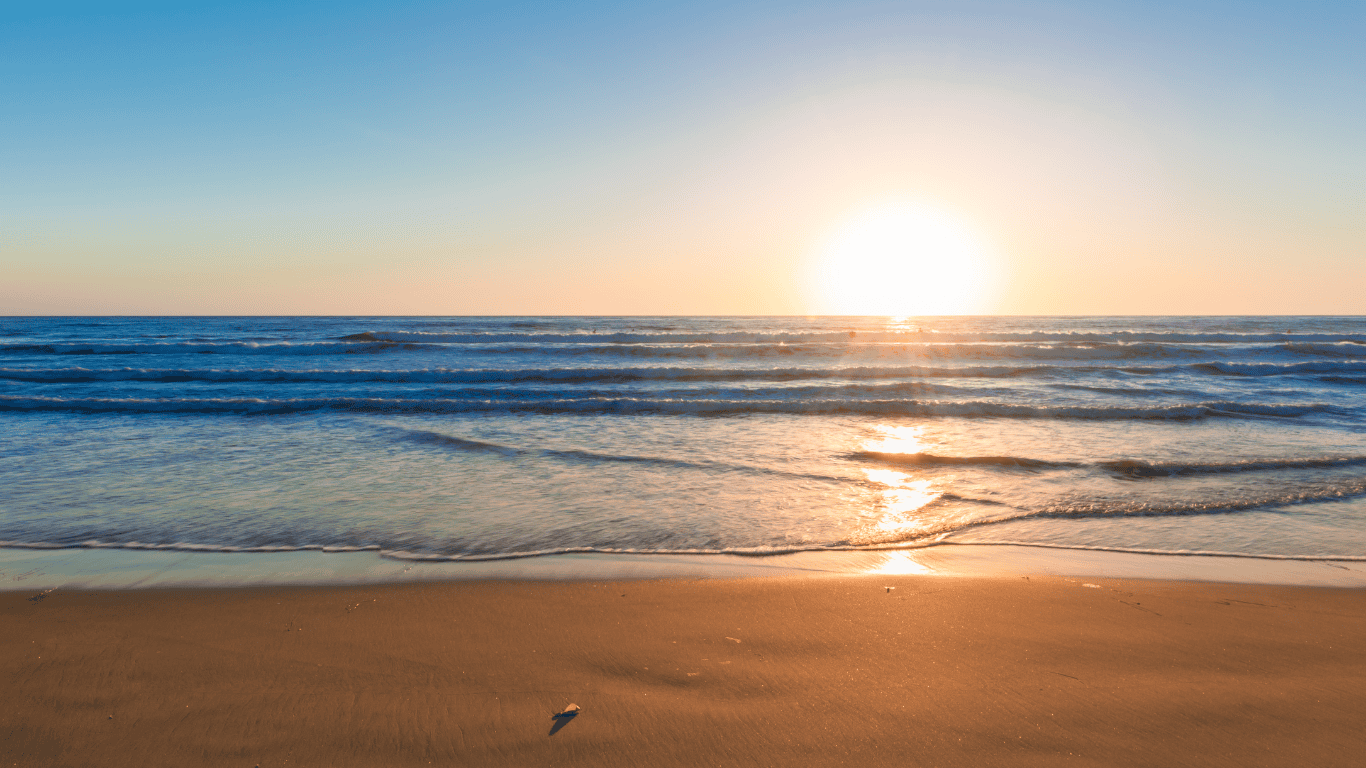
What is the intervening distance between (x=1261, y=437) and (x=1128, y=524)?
6.48 meters

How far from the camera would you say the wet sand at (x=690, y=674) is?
101 inches

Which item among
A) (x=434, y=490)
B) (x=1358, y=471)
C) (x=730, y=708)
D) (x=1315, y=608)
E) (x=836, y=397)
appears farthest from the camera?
(x=836, y=397)

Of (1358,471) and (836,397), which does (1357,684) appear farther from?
(836,397)

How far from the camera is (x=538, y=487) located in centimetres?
682

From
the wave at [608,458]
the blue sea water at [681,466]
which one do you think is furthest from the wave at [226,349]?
the wave at [608,458]

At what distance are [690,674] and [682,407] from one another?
1057 centimetres

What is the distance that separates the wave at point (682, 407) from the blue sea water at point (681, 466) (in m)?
0.08

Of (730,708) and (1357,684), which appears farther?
(1357,684)

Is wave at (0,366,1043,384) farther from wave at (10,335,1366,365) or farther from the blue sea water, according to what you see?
wave at (10,335,1366,365)

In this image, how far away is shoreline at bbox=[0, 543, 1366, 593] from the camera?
4.36m

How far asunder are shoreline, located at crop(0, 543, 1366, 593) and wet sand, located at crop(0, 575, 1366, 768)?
0.20 meters

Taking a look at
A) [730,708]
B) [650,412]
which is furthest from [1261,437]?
[730,708]

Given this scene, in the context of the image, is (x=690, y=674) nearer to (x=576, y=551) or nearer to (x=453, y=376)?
(x=576, y=551)

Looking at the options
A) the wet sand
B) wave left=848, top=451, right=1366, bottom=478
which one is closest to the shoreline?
the wet sand
